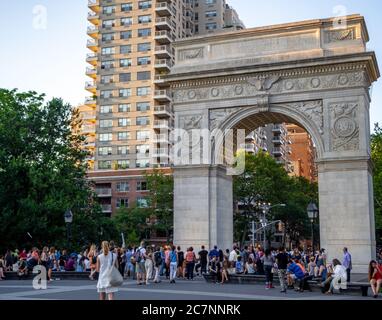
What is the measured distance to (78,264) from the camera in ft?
104

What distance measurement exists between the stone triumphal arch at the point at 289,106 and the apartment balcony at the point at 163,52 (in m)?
42.4

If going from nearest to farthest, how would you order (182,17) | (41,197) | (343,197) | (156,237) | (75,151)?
(343,197) → (41,197) → (75,151) → (156,237) → (182,17)

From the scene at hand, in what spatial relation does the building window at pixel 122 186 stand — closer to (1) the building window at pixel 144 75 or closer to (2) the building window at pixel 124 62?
(1) the building window at pixel 144 75

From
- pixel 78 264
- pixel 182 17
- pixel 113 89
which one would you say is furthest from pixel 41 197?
pixel 182 17

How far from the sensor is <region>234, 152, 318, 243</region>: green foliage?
62.2 metres

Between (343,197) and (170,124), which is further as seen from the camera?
(170,124)

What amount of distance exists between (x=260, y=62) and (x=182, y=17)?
57290mm

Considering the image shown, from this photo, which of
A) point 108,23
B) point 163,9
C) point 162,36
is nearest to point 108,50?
point 108,23

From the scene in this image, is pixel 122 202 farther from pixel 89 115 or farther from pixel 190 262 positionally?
pixel 190 262

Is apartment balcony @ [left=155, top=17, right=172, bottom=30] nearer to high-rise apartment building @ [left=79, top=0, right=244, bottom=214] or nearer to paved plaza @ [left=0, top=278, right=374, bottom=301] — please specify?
high-rise apartment building @ [left=79, top=0, right=244, bottom=214]

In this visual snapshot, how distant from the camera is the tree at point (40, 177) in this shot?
127 ft

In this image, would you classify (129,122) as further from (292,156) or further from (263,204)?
(292,156)

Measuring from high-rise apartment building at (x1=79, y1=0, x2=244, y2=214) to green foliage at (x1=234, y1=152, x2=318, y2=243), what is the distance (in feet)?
54.0

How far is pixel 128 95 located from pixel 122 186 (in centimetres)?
1305
